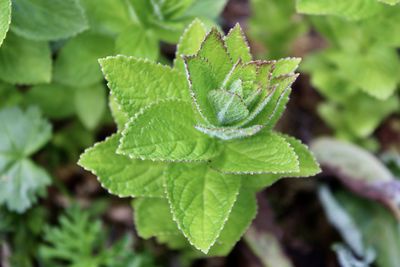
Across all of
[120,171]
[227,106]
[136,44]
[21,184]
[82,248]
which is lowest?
[82,248]

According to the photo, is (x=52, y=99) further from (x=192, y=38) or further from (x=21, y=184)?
(x=192, y=38)

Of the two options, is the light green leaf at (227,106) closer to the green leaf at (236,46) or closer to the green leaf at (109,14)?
the green leaf at (236,46)

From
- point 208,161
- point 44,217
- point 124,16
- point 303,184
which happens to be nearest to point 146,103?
point 208,161

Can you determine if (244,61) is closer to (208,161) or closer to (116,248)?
(208,161)

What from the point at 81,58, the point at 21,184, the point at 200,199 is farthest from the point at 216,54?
the point at 21,184

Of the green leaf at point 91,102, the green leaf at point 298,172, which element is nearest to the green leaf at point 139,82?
the green leaf at point 298,172

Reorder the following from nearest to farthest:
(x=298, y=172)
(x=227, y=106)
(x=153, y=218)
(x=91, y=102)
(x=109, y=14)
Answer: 1. (x=227, y=106)
2. (x=298, y=172)
3. (x=153, y=218)
4. (x=109, y=14)
5. (x=91, y=102)
